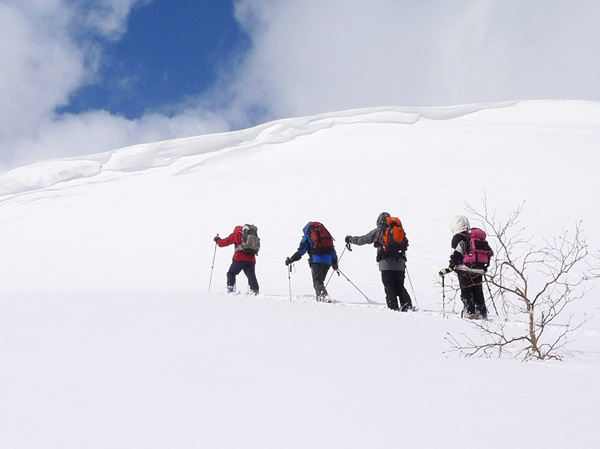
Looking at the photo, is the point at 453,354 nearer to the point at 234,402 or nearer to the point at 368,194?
the point at 234,402

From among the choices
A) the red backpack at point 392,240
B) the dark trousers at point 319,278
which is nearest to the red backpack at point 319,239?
the dark trousers at point 319,278

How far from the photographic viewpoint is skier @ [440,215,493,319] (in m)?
6.60

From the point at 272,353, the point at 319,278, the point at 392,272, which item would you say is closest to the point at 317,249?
the point at 319,278

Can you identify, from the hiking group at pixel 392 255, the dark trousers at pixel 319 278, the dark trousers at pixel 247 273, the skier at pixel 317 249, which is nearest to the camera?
the hiking group at pixel 392 255

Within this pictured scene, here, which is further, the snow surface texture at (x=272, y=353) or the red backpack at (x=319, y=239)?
the red backpack at (x=319, y=239)

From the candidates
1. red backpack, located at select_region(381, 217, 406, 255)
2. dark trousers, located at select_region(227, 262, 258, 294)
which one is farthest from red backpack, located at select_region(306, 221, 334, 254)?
dark trousers, located at select_region(227, 262, 258, 294)

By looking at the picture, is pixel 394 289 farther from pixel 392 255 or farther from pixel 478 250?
pixel 478 250

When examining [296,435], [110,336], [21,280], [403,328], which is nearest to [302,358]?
[296,435]

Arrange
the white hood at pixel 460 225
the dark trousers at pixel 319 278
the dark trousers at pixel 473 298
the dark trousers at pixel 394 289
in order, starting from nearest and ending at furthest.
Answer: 1. the dark trousers at pixel 473 298
2. the white hood at pixel 460 225
3. the dark trousers at pixel 394 289
4. the dark trousers at pixel 319 278

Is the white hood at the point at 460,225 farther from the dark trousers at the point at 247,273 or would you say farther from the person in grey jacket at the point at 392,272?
the dark trousers at the point at 247,273

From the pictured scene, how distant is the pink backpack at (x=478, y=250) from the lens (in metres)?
6.78

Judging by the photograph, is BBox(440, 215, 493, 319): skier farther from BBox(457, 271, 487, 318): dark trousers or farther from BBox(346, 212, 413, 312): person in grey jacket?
BBox(346, 212, 413, 312): person in grey jacket

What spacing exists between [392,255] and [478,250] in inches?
47.9

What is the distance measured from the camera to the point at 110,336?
148 inches
